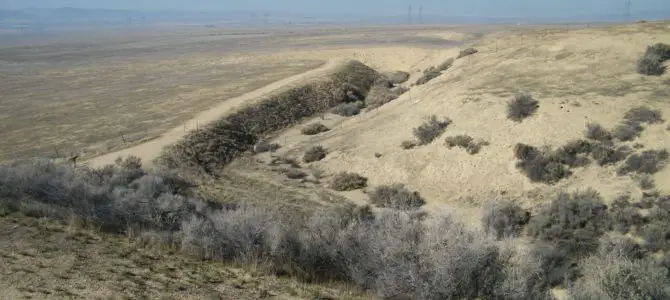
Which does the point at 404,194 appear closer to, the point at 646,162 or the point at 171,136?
the point at 646,162

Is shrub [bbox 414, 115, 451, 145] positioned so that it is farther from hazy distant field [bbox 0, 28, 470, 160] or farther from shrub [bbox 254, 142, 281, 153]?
hazy distant field [bbox 0, 28, 470, 160]

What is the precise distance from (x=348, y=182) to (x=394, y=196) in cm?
264

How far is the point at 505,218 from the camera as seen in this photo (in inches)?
586

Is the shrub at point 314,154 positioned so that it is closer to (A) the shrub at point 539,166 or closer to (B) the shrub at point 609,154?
(A) the shrub at point 539,166

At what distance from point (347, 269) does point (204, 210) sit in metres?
6.13

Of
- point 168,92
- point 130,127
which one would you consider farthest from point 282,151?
point 168,92

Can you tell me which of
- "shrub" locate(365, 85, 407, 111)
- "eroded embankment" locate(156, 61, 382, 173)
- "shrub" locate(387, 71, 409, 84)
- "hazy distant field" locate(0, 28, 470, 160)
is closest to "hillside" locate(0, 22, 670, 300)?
"eroded embankment" locate(156, 61, 382, 173)

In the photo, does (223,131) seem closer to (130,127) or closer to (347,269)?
(130,127)

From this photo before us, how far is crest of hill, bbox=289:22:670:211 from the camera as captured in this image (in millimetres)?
18000

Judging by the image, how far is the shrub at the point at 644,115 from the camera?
17828 millimetres

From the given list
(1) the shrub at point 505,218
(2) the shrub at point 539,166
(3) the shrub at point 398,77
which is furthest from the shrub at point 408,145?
(3) the shrub at point 398,77

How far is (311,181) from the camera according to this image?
68.5ft

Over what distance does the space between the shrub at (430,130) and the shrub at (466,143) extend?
0.90m

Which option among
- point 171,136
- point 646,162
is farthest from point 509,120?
point 171,136
